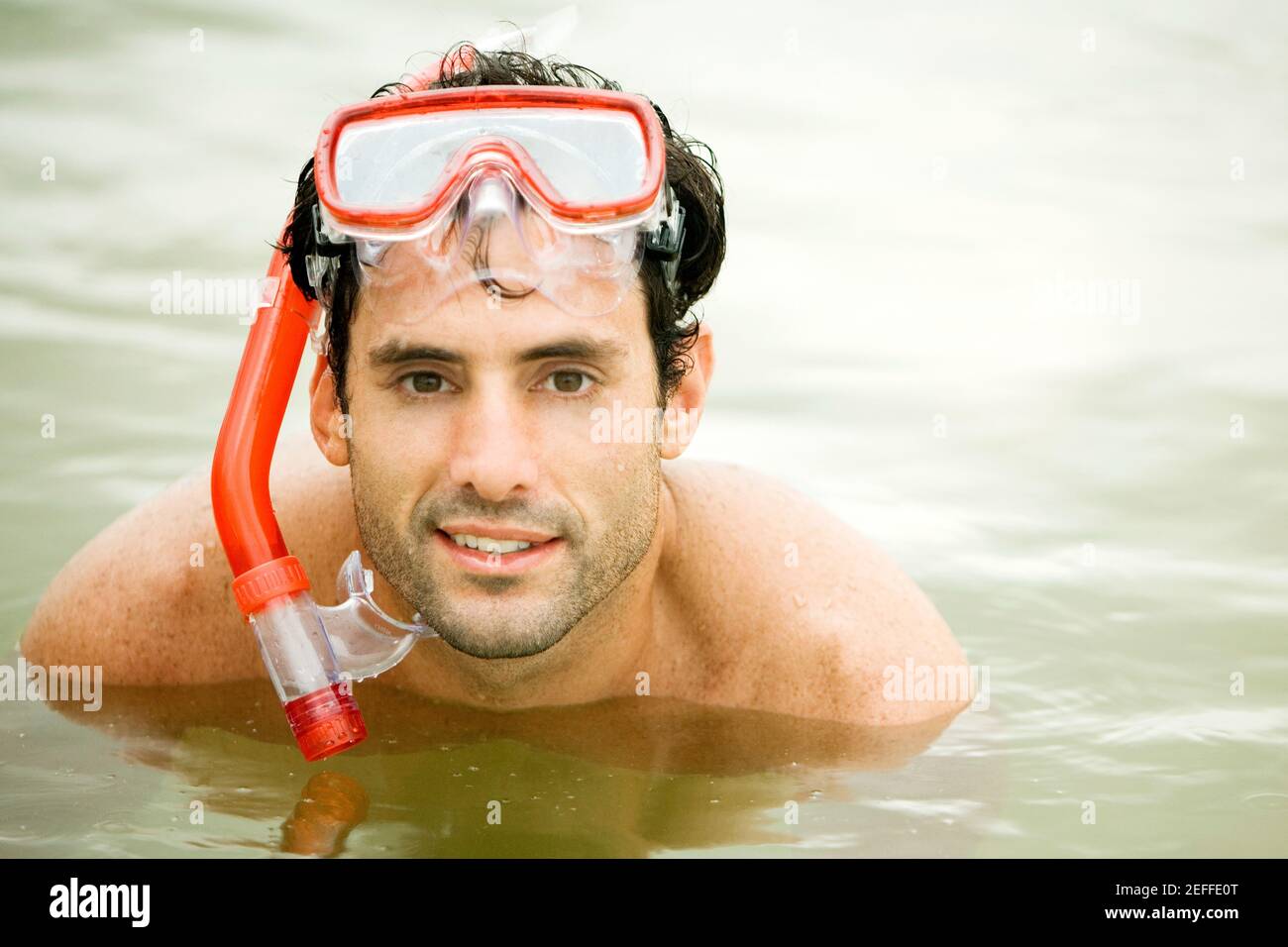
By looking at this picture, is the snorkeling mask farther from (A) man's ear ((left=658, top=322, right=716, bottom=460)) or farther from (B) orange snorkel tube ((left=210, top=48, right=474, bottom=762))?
(A) man's ear ((left=658, top=322, right=716, bottom=460))

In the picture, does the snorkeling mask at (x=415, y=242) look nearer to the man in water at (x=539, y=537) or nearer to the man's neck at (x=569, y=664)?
the man in water at (x=539, y=537)

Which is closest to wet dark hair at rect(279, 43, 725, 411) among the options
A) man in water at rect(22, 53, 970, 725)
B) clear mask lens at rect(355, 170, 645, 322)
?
man in water at rect(22, 53, 970, 725)

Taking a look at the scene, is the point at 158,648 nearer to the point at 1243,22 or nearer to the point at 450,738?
the point at 450,738

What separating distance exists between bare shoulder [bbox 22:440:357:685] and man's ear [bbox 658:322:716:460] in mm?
765

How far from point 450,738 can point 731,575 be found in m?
0.73

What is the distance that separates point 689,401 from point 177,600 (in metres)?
1.26

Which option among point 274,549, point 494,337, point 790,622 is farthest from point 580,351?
point 790,622

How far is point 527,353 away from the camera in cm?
309

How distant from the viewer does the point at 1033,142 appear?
7.70 m

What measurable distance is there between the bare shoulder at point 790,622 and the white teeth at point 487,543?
74 centimetres

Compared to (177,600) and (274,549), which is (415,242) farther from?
(177,600)

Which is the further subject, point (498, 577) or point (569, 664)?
point (569, 664)
